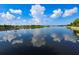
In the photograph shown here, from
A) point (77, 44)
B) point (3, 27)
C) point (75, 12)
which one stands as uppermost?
point (75, 12)

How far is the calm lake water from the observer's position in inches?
74.7

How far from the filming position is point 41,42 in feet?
6.25

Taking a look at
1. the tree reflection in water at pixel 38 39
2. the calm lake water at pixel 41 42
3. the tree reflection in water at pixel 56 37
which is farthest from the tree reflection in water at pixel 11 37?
the tree reflection in water at pixel 56 37

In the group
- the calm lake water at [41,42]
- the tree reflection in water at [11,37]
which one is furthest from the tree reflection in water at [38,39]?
the tree reflection in water at [11,37]

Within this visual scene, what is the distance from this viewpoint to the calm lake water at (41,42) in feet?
6.23

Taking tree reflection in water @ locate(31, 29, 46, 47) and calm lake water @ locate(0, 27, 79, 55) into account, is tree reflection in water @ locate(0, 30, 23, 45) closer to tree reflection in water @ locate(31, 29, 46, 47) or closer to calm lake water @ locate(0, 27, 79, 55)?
calm lake water @ locate(0, 27, 79, 55)

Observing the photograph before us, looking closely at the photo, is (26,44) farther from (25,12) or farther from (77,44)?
(77,44)

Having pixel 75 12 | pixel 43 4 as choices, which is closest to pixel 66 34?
pixel 75 12

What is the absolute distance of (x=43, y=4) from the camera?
6.22 feet

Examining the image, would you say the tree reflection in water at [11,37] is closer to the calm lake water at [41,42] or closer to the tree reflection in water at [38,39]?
the calm lake water at [41,42]

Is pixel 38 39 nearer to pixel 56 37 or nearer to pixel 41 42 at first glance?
pixel 41 42

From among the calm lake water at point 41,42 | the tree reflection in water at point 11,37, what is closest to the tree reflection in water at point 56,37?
the calm lake water at point 41,42

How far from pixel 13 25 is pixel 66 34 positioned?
48 centimetres

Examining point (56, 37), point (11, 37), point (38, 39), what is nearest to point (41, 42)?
point (38, 39)
